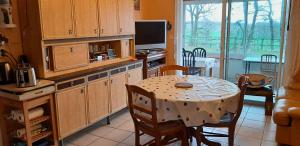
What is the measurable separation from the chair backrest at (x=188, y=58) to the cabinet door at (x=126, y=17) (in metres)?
1.63

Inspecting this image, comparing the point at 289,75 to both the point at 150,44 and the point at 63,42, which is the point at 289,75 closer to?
the point at 150,44

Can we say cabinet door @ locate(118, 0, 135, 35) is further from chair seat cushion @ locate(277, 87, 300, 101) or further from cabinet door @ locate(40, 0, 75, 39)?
chair seat cushion @ locate(277, 87, 300, 101)

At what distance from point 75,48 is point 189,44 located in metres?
3.22

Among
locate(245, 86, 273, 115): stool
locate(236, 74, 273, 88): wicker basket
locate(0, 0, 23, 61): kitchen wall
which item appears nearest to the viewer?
locate(0, 0, 23, 61): kitchen wall

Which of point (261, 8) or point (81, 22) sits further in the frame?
point (261, 8)

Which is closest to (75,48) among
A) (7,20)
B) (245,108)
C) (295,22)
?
(7,20)

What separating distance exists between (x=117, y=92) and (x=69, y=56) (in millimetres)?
1047

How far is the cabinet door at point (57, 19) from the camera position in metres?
2.68

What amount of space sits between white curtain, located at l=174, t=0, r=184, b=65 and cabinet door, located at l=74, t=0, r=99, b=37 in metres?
2.18

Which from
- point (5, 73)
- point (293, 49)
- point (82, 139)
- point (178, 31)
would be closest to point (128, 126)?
point (82, 139)

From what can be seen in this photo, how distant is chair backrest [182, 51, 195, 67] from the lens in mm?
5270

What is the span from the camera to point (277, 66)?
4.37 meters

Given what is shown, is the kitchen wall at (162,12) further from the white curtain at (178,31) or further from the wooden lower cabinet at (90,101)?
the wooden lower cabinet at (90,101)

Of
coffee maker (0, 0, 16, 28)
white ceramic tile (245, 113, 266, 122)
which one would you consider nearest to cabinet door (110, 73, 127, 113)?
coffee maker (0, 0, 16, 28)
